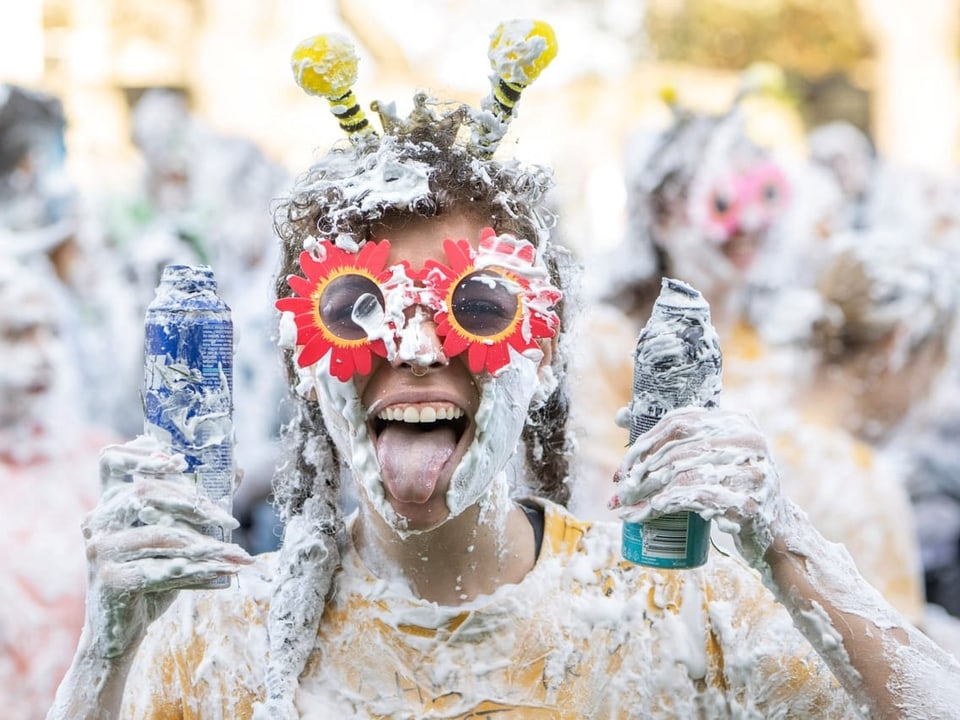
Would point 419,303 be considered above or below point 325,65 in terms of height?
below

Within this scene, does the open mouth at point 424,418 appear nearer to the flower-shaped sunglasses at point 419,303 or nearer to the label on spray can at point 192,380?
the flower-shaped sunglasses at point 419,303

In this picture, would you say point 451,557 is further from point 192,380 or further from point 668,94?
point 668,94

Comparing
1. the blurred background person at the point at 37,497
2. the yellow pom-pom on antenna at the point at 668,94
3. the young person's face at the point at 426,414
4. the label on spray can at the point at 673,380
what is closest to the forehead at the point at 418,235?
the young person's face at the point at 426,414

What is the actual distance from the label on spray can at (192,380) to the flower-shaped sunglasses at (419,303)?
0.44ft

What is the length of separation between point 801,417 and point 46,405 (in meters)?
3.07

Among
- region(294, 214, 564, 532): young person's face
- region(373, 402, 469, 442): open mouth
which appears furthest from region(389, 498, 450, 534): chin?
region(373, 402, 469, 442): open mouth

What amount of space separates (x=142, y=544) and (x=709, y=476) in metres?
0.88

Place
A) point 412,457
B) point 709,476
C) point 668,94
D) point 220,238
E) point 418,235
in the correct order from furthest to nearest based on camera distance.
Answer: point 220,238 → point 668,94 → point 418,235 → point 412,457 → point 709,476

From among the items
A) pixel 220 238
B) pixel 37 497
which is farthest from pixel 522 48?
pixel 220 238

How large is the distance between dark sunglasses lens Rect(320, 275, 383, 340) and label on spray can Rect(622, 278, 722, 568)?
453 mm

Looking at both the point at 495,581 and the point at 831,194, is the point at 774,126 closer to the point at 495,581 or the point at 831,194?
the point at 831,194

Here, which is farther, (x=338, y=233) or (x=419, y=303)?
(x=338, y=233)

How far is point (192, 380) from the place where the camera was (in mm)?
2039

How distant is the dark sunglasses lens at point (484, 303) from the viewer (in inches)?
79.9
